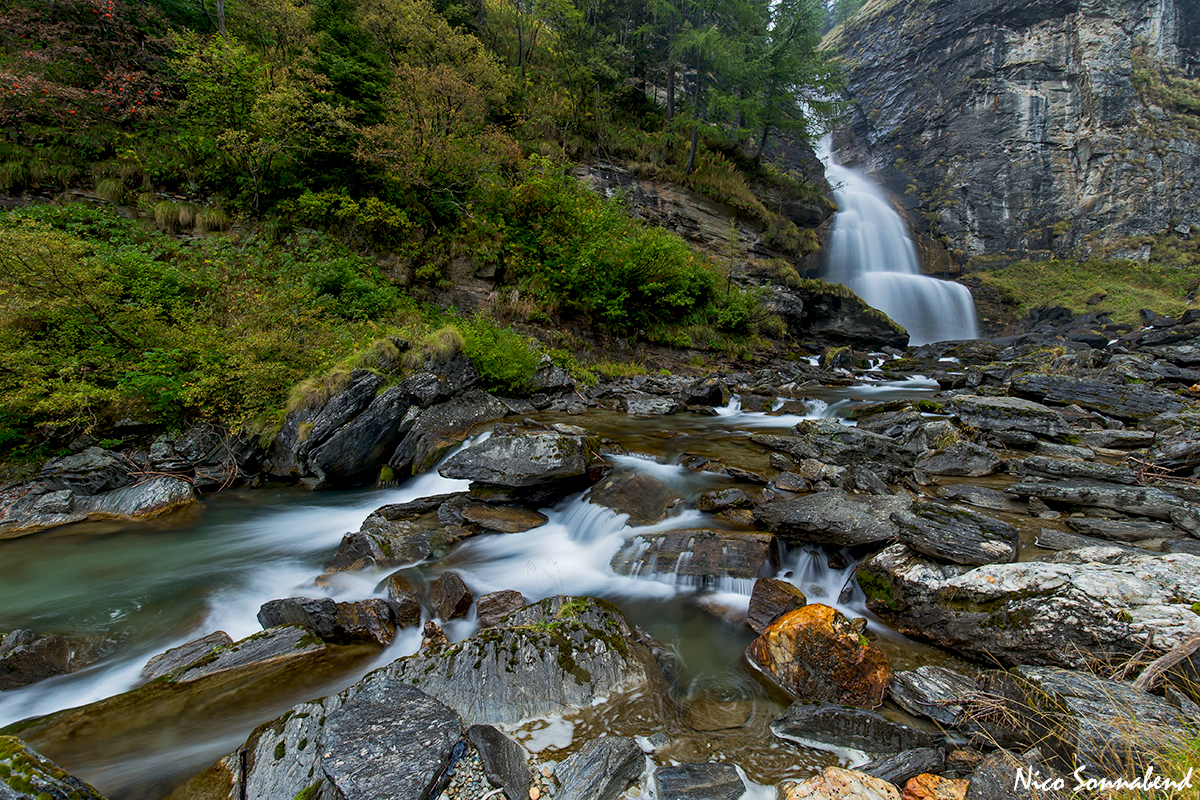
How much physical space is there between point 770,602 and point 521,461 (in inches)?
154

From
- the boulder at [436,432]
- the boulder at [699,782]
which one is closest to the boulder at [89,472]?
the boulder at [436,432]

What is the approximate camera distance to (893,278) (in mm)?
30578

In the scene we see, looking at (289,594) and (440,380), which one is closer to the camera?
(289,594)

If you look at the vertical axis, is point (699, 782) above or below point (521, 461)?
below

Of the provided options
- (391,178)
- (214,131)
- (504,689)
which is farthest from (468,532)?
(214,131)

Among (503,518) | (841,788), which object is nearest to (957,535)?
(841,788)

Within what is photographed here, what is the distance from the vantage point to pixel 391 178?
13.9 m

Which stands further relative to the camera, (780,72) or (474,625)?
(780,72)

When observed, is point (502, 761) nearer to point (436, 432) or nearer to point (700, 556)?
point (700, 556)

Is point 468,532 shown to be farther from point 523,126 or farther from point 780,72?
point 780,72

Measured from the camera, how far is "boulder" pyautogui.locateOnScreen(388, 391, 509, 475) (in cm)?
819

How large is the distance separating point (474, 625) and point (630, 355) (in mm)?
12637

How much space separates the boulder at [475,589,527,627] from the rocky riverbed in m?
0.03

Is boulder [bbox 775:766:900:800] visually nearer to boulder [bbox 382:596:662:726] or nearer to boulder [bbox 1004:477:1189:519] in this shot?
boulder [bbox 382:596:662:726]
